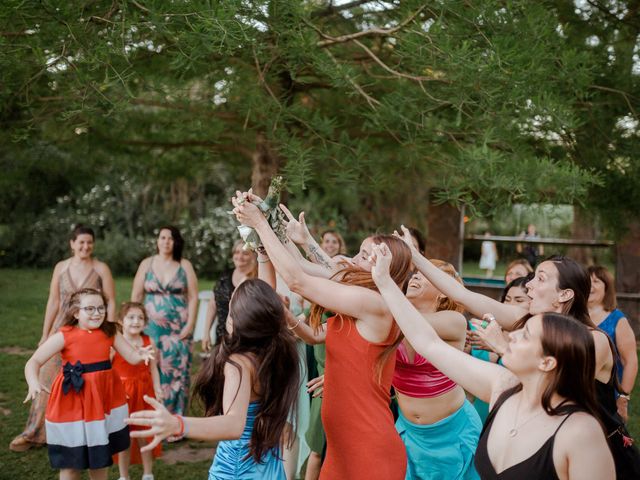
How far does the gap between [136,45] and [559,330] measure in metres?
2.94

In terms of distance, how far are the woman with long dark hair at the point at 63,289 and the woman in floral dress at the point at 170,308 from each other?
1.40 feet

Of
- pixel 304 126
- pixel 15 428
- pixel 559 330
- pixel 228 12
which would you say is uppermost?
pixel 228 12

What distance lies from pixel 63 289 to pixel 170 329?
0.92 m

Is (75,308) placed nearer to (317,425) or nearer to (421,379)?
(317,425)

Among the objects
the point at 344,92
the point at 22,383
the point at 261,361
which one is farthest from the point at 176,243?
the point at 261,361

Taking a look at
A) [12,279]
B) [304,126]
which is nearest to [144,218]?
[12,279]

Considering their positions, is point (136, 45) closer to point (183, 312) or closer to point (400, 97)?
point (400, 97)

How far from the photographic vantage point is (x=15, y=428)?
5152mm

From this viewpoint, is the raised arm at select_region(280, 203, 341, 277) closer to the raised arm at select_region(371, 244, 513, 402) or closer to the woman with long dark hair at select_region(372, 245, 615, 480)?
the raised arm at select_region(371, 244, 513, 402)

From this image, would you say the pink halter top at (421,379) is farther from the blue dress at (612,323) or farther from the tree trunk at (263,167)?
the tree trunk at (263,167)

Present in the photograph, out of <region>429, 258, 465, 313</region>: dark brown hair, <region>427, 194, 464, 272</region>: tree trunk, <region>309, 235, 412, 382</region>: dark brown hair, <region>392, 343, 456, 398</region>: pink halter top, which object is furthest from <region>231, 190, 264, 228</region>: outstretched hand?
<region>427, 194, 464, 272</region>: tree trunk

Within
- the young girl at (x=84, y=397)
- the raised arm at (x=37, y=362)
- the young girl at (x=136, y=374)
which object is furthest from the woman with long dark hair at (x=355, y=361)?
the young girl at (x=136, y=374)

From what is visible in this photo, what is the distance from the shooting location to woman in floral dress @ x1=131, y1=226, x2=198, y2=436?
524cm

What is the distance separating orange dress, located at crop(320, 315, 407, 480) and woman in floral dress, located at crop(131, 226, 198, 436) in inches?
117
